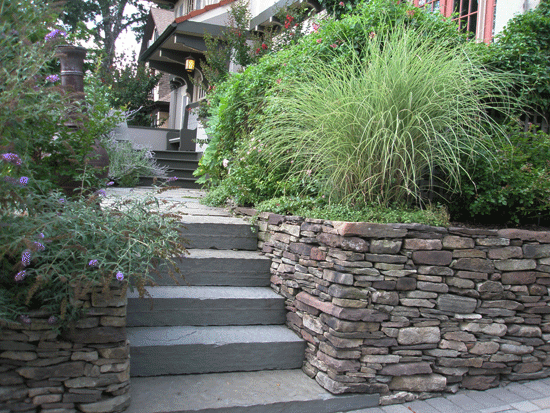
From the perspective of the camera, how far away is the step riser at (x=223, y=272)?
3.28m

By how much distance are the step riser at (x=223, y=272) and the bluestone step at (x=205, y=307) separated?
3.3 inches

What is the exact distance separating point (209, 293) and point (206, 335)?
0.34 m

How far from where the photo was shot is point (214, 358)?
2775 mm

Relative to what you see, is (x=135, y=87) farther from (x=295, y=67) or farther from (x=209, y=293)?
(x=209, y=293)

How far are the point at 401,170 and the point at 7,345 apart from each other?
7.81ft

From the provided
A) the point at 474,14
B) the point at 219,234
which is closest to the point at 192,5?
the point at 474,14

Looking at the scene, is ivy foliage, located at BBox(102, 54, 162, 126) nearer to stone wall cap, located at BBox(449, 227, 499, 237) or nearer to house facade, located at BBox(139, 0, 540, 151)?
house facade, located at BBox(139, 0, 540, 151)

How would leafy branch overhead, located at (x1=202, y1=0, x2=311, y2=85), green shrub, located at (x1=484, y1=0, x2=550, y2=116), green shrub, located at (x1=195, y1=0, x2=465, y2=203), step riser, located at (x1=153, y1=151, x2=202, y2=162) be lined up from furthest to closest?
step riser, located at (x1=153, y1=151, x2=202, y2=162) → leafy branch overhead, located at (x1=202, y1=0, x2=311, y2=85) → green shrub, located at (x1=195, y1=0, x2=465, y2=203) → green shrub, located at (x1=484, y1=0, x2=550, y2=116)

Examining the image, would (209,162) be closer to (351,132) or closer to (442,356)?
(351,132)

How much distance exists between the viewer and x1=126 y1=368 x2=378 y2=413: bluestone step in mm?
2367

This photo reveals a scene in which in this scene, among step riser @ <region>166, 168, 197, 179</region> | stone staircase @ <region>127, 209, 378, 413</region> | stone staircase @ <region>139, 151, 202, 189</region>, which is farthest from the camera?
step riser @ <region>166, 168, 197, 179</region>

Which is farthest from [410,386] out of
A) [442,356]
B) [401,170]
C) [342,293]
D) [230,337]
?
[401,170]

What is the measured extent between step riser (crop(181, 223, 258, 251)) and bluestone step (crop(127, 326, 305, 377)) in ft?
2.78

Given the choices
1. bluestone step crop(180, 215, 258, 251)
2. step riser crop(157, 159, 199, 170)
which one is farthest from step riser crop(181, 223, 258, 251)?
step riser crop(157, 159, 199, 170)
